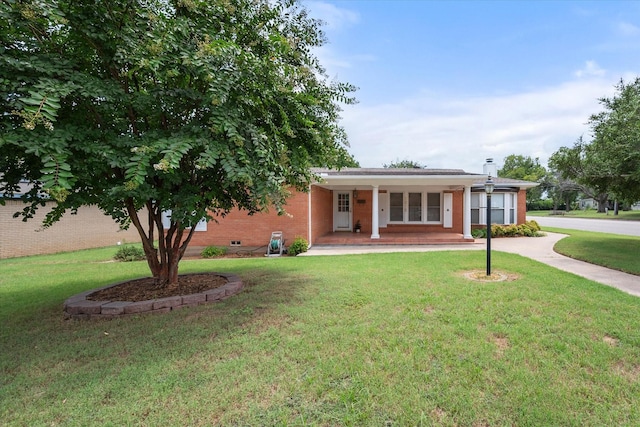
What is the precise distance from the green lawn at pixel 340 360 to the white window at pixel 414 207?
33.0 feet

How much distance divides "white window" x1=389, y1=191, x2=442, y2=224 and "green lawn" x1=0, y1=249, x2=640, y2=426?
10.1m

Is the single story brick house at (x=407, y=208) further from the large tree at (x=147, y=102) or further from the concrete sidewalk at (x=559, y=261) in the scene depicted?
the large tree at (x=147, y=102)

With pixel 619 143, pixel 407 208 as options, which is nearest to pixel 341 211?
pixel 407 208

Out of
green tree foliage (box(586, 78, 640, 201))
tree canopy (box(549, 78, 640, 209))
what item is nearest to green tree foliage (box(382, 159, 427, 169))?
tree canopy (box(549, 78, 640, 209))

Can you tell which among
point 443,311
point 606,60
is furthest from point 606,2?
point 443,311

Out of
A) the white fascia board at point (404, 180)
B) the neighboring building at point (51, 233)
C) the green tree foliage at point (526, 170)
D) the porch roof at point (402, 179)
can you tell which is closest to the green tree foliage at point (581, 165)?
the porch roof at point (402, 179)

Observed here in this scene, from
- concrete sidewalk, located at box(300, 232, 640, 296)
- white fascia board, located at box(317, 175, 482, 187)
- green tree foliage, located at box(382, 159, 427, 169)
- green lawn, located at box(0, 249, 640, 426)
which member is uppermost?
green tree foliage, located at box(382, 159, 427, 169)

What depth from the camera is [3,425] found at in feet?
7.21

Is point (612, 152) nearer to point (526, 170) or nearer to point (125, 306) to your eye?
point (125, 306)

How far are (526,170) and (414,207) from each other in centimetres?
6257

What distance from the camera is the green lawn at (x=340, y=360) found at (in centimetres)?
232

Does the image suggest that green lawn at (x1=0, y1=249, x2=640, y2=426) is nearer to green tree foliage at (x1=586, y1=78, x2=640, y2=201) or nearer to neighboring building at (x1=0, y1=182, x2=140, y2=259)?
green tree foliage at (x1=586, y1=78, x2=640, y2=201)

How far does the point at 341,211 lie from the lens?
16.0 metres

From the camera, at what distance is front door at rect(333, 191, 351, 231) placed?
622 inches
